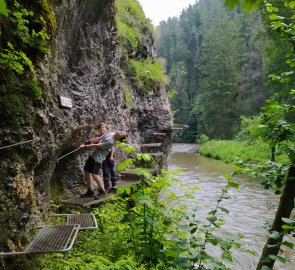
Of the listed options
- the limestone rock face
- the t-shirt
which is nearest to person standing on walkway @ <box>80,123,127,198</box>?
the t-shirt

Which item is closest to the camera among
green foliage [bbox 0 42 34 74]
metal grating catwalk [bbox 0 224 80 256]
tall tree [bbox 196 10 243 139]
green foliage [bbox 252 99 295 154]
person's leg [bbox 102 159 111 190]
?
green foliage [bbox 252 99 295 154]

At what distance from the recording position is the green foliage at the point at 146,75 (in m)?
14.0

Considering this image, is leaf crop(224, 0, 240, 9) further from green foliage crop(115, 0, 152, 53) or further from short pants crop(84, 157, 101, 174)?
green foliage crop(115, 0, 152, 53)

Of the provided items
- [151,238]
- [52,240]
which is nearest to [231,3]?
[151,238]

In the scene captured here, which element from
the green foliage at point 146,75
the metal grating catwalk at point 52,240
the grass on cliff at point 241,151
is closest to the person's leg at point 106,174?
the metal grating catwalk at point 52,240

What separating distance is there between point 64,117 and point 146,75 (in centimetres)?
896

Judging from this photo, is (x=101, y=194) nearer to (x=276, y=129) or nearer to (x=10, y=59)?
(x=10, y=59)

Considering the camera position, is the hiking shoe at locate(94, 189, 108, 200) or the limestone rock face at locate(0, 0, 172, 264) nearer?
the limestone rock face at locate(0, 0, 172, 264)

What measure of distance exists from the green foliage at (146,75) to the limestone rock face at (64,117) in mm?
1641

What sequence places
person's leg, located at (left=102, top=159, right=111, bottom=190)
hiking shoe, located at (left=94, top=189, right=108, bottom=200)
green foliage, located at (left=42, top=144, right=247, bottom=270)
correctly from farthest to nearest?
person's leg, located at (left=102, top=159, right=111, bottom=190) < hiking shoe, located at (left=94, top=189, right=108, bottom=200) < green foliage, located at (left=42, top=144, right=247, bottom=270)

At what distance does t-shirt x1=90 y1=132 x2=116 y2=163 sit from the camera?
6.67m

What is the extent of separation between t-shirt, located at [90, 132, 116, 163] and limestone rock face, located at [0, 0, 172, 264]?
0.70 m

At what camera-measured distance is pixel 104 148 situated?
6711mm

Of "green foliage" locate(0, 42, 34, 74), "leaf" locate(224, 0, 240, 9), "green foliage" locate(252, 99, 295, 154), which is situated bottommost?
"green foliage" locate(252, 99, 295, 154)
